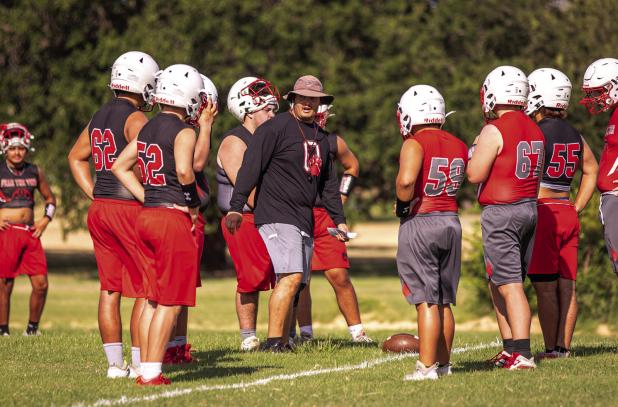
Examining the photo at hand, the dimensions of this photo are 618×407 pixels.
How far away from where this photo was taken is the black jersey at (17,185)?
1383cm

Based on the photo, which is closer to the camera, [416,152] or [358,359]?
[416,152]

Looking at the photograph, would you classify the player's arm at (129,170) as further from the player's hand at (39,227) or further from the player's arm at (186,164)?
the player's hand at (39,227)

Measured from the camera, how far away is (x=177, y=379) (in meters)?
8.81

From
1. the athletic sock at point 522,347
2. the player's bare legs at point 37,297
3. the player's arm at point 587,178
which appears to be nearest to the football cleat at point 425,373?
the athletic sock at point 522,347

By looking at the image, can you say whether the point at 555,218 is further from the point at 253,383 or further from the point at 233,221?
the point at 253,383

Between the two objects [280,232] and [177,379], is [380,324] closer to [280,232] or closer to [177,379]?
[280,232]

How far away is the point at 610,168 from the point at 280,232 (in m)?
3.06

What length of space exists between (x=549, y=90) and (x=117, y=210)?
160 inches

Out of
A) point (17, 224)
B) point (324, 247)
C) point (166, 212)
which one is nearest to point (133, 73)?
point (166, 212)

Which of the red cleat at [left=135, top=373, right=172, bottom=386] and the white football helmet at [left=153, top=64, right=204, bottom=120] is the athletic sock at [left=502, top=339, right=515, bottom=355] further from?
the white football helmet at [left=153, top=64, right=204, bottom=120]

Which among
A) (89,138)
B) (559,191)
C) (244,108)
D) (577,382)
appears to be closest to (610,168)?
(559,191)

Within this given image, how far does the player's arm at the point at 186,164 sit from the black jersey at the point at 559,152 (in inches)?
136

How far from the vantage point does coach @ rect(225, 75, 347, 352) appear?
32.9ft

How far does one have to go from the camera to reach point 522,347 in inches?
353
